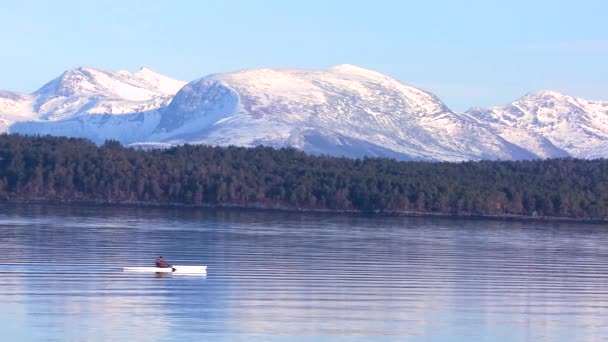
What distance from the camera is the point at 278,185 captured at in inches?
5212

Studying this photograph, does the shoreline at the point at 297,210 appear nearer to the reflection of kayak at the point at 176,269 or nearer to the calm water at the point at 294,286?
the calm water at the point at 294,286

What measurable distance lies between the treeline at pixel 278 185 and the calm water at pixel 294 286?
37.9 meters

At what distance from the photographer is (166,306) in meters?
43.6

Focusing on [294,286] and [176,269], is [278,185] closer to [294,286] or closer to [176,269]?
[176,269]

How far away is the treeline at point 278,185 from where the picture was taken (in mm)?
125188

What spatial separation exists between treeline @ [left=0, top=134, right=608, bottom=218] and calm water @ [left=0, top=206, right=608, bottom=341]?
124ft

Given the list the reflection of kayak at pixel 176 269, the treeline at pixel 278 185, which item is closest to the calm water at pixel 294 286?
the reflection of kayak at pixel 176 269

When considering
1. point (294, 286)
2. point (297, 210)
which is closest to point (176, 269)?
point (294, 286)

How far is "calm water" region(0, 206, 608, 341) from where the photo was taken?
40094mm

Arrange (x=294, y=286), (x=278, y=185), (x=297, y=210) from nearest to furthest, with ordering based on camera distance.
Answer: (x=294, y=286) → (x=297, y=210) → (x=278, y=185)

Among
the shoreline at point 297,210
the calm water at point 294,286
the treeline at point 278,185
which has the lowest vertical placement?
the calm water at point 294,286

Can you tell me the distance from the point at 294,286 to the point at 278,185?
270ft

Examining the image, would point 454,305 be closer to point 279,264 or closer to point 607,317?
point 607,317

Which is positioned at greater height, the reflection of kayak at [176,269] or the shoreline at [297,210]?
the shoreline at [297,210]
